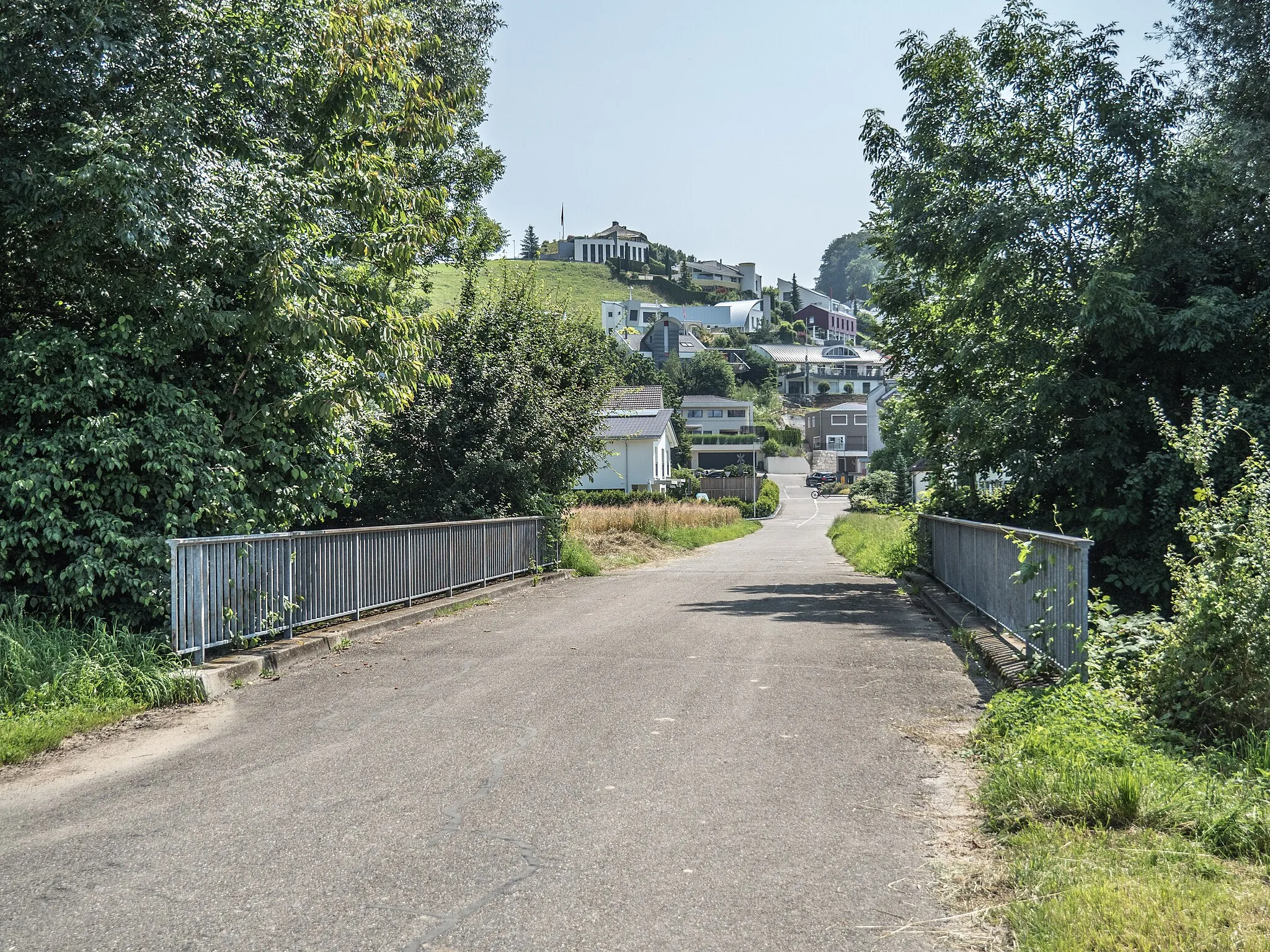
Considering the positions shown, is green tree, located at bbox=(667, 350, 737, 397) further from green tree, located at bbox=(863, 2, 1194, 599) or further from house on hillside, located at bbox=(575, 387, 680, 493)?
green tree, located at bbox=(863, 2, 1194, 599)

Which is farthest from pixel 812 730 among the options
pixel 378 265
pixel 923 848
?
pixel 378 265

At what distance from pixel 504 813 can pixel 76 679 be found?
4657 millimetres

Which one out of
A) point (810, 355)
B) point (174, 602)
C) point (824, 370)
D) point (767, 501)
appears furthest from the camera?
point (810, 355)

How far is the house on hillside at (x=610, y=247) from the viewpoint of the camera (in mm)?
192875

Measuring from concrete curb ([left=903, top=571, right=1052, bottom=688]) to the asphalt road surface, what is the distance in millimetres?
384

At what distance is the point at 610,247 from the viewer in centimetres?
19388

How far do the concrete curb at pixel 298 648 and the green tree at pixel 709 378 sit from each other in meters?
112

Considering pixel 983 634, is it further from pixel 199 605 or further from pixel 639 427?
pixel 639 427

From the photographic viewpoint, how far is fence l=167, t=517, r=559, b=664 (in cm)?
928

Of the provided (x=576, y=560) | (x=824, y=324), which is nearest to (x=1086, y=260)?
(x=576, y=560)

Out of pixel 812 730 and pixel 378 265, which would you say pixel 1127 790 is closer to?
pixel 812 730

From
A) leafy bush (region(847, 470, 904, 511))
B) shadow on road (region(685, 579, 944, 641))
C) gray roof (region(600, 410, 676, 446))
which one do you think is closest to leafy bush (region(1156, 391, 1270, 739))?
shadow on road (region(685, 579, 944, 641))

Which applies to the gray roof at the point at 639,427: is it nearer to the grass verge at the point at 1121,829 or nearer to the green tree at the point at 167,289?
the green tree at the point at 167,289

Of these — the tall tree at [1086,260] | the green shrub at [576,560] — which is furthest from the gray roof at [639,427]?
the tall tree at [1086,260]
